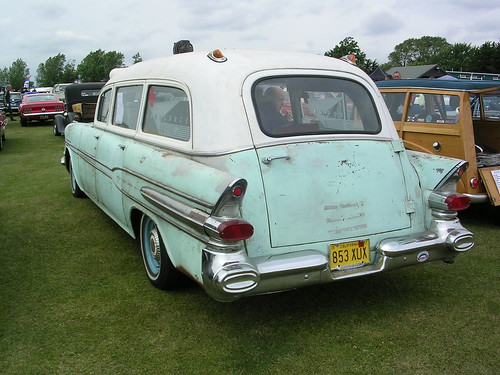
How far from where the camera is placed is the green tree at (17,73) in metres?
94.9

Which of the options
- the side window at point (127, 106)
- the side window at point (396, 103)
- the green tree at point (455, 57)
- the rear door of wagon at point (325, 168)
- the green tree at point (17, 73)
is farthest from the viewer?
the green tree at point (17, 73)

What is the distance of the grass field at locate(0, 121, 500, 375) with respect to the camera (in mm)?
2805

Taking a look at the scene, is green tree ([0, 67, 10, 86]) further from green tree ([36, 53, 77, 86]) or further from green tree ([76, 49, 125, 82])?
green tree ([76, 49, 125, 82])

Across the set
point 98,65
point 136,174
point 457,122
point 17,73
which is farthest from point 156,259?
point 17,73

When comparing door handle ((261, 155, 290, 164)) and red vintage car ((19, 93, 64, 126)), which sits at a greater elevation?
red vintage car ((19, 93, 64, 126))

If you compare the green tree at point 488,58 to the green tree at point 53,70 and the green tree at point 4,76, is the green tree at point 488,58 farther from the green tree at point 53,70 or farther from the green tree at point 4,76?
the green tree at point 4,76

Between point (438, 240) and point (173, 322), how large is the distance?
1.92m

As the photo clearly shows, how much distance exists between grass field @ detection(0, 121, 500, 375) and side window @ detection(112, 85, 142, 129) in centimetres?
126

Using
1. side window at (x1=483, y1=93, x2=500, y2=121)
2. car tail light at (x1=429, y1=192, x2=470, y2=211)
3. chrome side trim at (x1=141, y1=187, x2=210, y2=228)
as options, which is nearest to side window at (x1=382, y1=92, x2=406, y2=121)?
side window at (x1=483, y1=93, x2=500, y2=121)

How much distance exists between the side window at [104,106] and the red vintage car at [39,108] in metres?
14.2

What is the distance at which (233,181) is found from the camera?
268 cm

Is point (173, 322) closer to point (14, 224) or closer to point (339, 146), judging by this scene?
point (339, 146)

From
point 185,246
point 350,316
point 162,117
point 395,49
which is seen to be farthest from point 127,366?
point 395,49

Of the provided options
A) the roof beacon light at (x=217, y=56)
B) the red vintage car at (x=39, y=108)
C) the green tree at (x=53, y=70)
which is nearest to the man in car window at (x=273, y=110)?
the roof beacon light at (x=217, y=56)
